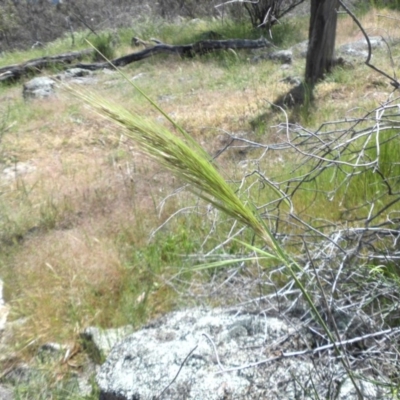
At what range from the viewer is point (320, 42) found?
21.3 feet

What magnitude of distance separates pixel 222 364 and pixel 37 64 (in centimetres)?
901

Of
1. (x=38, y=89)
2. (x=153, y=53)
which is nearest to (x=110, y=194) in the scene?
(x=38, y=89)

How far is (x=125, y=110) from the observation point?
109 centimetres

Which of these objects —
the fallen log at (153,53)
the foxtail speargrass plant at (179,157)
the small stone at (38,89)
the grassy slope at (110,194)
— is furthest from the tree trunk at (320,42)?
the foxtail speargrass plant at (179,157)

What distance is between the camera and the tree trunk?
6.23m

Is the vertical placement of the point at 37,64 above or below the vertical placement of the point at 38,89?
below

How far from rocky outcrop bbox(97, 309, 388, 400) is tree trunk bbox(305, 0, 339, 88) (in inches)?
188

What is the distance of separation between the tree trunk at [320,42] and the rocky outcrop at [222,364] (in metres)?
4.77

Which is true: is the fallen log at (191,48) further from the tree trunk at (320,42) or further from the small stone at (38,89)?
the tree trunk at (320,42)

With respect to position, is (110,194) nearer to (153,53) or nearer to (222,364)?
(222,364)

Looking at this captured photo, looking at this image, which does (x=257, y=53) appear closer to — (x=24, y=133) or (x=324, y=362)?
→ (x=24, y=133)

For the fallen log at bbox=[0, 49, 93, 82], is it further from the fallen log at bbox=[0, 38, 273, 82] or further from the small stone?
the small stone

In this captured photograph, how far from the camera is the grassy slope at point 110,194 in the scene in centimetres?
283

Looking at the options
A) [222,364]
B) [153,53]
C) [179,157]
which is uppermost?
[179,157]
